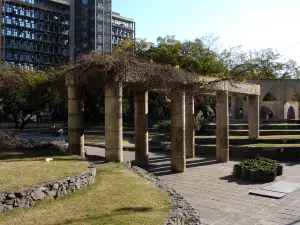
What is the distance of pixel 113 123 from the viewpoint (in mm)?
10398

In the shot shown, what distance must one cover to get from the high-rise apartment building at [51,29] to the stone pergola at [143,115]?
2482 inches

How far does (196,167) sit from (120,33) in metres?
79.5

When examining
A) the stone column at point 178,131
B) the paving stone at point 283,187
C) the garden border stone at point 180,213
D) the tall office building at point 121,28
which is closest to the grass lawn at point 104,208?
the garden border stone at point 180,213

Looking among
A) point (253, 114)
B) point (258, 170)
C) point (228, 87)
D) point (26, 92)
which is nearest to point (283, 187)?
point (258, 170)

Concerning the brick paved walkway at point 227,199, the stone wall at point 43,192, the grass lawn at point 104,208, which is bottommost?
the brick paved walkway at point 227,199

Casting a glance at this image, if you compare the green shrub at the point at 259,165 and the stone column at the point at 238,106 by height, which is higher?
the stone column at the point at 238,106

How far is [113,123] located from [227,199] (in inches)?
159

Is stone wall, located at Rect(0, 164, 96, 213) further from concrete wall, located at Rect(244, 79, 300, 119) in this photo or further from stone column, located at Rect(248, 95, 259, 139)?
concrete wall, located at Rect(244, 79, 300, 119)

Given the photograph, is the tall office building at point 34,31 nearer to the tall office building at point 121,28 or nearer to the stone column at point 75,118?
the tall office building at point 121,28

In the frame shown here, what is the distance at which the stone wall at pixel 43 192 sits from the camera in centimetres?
574

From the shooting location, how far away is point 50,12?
78.8 meters

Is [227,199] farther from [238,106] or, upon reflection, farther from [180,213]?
[238,106]

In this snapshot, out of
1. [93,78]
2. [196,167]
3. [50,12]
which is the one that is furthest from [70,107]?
[50,12]

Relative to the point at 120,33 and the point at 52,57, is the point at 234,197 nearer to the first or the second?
the point at 52,57
